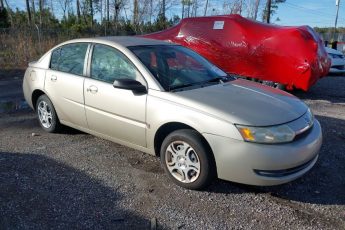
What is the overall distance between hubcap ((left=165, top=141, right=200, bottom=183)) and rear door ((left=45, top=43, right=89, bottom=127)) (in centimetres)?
154

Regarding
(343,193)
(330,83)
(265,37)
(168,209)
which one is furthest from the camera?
(330,83)

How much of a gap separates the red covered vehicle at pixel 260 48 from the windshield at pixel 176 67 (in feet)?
12.8

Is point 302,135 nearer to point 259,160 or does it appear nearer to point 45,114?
point 259,160

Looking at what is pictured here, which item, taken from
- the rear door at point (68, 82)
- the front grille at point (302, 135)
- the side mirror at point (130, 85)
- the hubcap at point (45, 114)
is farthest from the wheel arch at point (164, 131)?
the hubcap at point (45, 114)

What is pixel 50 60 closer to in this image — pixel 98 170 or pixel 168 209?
pixel 98 170

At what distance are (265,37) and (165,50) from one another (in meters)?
4.60

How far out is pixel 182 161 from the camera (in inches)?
159

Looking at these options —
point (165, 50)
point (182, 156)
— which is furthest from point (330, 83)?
point (182, 156)

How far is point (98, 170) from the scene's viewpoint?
454cm

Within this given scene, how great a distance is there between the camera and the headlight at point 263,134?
141 inches

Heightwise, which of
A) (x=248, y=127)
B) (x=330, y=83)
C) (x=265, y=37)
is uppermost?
(x=265, y=37)


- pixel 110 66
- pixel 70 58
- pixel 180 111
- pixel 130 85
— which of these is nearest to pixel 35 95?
pixel 70 58

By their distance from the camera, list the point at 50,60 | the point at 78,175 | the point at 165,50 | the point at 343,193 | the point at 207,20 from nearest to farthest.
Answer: the point at 343,193 → the point at 78,175 → the point at 165,50 → the point at 50,60 → the point at 207,20

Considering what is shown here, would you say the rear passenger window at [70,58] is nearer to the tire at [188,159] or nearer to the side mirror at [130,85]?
the side mirror at [130,85]
